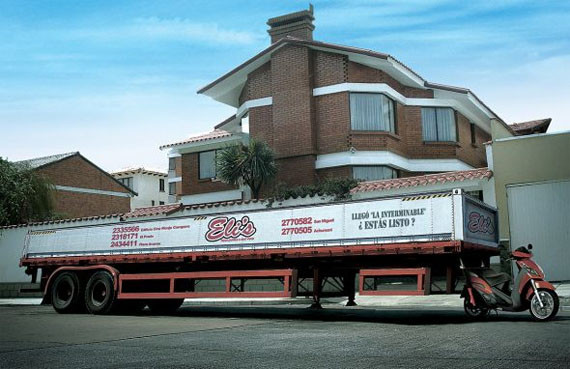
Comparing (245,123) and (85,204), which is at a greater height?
(245,123)

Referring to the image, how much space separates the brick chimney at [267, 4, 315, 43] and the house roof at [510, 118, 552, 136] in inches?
510

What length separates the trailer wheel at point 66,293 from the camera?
15867 mm

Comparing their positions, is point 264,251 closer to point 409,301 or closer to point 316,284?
point 316,284

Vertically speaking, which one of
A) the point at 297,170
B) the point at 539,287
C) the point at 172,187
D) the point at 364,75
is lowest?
the point at 539,287

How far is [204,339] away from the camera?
361 inches

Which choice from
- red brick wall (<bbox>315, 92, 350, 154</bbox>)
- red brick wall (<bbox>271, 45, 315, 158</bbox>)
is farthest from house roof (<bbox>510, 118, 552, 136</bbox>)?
red brick wall (<bbox>271, 45, 315, 158</bbox>)

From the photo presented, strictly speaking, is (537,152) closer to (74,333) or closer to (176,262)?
(176,262)

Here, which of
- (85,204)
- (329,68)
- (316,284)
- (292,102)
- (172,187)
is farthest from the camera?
(172,187)

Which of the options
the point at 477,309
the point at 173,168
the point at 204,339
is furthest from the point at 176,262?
the point at 173,168

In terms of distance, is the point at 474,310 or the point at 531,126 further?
the point at 531,126

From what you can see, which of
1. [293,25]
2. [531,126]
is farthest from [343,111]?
[531,126]

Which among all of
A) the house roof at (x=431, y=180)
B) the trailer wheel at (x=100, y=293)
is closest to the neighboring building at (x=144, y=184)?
the house roof at (x=431, y=180)

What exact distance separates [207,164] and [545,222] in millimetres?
20885

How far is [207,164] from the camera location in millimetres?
36094
